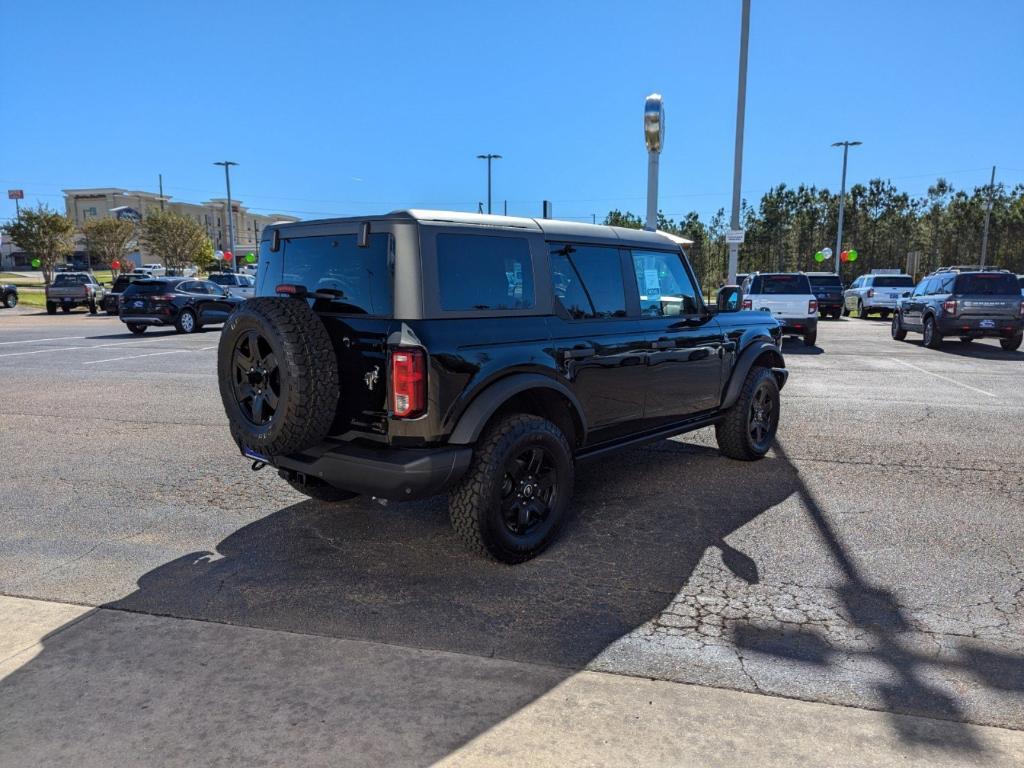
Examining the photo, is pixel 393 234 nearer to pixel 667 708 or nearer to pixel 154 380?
pixel 667 708

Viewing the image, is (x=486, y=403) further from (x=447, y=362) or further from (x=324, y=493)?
(x=324, y=493)

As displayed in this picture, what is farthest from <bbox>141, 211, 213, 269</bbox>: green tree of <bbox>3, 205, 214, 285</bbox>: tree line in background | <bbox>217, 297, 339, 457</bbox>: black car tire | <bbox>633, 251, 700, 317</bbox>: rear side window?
<bbox>217, 297, 339, 457</bbox>: black car tire

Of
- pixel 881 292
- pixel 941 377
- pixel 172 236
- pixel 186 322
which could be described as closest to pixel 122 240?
pixel 172 236

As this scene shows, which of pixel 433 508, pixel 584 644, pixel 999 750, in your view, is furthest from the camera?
pixel 433 508

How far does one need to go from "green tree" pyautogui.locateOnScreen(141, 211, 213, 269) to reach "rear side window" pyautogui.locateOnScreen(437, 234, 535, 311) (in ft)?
250

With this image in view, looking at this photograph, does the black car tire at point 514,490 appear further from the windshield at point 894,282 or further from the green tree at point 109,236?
the green tree at point 109,236

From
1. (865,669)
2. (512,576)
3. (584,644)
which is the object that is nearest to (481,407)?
(512,576)

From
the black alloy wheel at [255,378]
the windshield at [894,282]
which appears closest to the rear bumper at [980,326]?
the windshield at [894,282]

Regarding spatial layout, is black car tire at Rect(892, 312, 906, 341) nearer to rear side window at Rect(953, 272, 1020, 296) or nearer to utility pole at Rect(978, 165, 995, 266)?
rear side window at Rect(953, 272, 1020, 296)

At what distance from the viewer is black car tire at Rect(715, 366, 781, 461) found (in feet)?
19.6

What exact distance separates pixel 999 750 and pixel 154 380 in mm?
11069

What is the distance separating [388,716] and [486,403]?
160 centimetres

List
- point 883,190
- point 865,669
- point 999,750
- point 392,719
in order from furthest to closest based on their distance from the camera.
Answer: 1. point 883,190
2. point 865,669
3. point 392,719
4. point 999,750

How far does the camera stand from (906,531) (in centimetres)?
448
